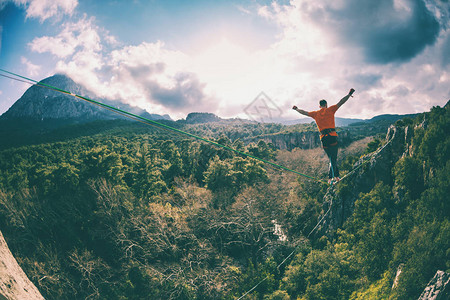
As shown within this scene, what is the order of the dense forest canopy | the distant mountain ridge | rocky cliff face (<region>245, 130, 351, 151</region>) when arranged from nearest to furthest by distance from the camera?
the dense forest canopy → rocky cliff face (<region>245, 130, 351, 151</region>) → the distant mountain ridge

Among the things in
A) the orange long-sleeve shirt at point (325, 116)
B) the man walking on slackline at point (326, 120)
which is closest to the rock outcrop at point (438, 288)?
the man walking on slackline at point (326, 120)

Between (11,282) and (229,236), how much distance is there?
20365 mm

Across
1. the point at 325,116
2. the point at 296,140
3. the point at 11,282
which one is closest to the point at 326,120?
the point at 325,116

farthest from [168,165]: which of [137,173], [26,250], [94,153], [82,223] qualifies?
[26,250]

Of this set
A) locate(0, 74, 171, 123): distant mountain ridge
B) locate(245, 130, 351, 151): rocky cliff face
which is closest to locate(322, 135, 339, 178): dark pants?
locate(245, 130, 351, 151): rocky cliff face

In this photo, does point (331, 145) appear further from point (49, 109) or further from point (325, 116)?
point (49, 109)

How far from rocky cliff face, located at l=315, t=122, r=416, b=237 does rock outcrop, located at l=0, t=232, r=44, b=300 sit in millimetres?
18908

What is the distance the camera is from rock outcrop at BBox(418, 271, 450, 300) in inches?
408

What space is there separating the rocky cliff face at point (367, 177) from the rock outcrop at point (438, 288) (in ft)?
25.5

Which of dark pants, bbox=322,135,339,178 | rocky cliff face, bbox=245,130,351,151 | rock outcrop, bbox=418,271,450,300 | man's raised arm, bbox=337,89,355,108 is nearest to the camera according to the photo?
man's raised arm, bbox=337,89,355,108

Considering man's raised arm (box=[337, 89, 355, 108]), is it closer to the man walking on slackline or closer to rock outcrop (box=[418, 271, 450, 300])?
the man walking on slackline

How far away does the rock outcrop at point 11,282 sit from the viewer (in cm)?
280

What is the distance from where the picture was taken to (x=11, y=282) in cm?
296

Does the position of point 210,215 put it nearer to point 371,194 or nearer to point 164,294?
point 164,294
